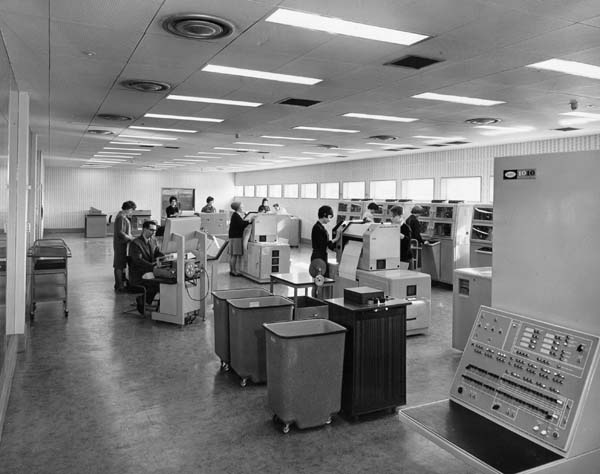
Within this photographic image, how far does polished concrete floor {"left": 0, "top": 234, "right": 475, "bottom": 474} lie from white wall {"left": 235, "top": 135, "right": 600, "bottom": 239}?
6.23 meters

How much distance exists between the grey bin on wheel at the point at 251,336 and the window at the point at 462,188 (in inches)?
340

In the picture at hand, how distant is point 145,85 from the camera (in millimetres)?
5676

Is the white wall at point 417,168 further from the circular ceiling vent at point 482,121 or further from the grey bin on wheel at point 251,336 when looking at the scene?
the grey bin on wheel at point 251,336

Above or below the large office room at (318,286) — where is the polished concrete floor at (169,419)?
below

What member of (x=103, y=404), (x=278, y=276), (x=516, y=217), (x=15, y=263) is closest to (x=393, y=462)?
(x=516, y=217)

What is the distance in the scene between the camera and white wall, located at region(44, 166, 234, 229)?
21.5 m

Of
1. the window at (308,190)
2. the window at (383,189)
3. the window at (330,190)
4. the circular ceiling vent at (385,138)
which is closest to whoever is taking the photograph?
the circular ceiling vent at (385,138)

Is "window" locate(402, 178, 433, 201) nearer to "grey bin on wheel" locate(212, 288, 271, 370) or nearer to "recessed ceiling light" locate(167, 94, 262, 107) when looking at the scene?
"recessed ceiling light" locate(167, 94, 262, 107)

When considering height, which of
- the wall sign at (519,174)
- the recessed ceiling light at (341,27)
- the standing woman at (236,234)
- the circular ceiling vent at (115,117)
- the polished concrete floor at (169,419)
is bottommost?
the polished concrete floor at (169,419)

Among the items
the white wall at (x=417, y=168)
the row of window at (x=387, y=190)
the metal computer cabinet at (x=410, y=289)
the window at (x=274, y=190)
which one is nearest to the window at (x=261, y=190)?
the row of window at (x=387, y=190)

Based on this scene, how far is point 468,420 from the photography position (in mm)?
2111

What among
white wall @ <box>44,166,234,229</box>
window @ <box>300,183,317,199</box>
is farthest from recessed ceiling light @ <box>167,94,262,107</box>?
white wall @ <box>44,166,234,229</box>

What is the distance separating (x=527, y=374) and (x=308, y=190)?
53.8ft

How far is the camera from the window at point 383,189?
1421cm
